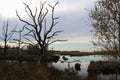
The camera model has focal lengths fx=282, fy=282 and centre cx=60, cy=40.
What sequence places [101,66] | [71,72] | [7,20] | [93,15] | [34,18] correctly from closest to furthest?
1. [71,72]
2. [93,15]
3. [34,18]
4. [101,66]
5. [7,20]

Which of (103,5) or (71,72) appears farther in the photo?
(103,5)

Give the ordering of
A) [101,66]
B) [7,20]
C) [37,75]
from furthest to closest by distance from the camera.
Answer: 1. [7,20]
2. [101,66]
3. [37,75]

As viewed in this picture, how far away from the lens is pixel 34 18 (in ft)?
111

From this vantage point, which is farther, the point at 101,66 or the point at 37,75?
the point at 101,66

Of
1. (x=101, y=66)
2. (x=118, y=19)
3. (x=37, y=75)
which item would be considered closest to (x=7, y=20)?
(x=101, y=66)

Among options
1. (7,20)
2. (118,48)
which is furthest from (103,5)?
(7,20)

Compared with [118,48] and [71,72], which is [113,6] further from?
[71,72]

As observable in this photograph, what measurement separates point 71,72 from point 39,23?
18.3 metres

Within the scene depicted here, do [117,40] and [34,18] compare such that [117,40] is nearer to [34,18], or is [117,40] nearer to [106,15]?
[106,15]

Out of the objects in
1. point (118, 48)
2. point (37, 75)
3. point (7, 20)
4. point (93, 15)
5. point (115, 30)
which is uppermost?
point (7, 20)

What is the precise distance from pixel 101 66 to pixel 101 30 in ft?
82.1

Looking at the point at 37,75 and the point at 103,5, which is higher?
the point at 103,5

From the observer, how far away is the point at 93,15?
21.7 meters

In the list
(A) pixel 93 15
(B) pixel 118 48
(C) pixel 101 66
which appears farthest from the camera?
(C) pixel 101 66
